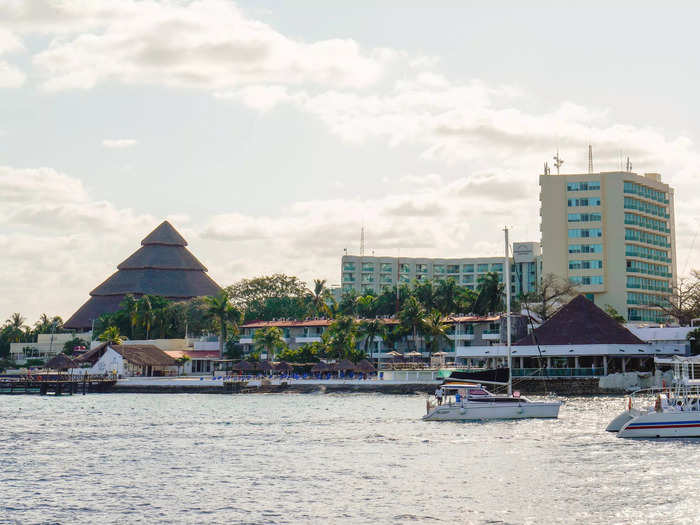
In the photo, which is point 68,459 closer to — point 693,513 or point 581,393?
point 693,513

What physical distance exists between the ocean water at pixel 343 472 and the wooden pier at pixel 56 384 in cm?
5517

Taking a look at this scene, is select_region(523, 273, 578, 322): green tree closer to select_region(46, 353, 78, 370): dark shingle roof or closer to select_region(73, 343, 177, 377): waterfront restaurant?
select_region(73, 343, 177, 377): waterfront restaurant

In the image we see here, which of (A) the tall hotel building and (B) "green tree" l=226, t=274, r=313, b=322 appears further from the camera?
(B) "green tree" l=226, t=274, r=313, b=322

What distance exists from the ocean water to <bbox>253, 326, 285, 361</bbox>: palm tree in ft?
210

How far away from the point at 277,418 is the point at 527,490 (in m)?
38.7

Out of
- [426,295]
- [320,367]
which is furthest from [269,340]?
[426,295]

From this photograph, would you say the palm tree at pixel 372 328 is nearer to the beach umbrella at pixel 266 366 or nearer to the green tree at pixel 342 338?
the green tree at pixel 342 338

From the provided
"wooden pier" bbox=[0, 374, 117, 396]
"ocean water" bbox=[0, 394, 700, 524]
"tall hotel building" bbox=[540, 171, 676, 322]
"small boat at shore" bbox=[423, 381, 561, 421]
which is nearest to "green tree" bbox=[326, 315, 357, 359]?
"wooden pier" bbox=[0, 374, 117, 396]

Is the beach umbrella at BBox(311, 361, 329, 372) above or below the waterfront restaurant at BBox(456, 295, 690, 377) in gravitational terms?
below

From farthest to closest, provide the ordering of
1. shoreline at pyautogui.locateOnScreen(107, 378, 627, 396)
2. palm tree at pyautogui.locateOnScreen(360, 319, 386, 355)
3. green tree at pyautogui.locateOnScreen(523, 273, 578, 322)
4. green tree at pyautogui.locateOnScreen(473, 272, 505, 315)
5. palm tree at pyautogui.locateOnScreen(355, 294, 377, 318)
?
palm tree at pyautogui.locateOnScreen(355, 294, 377, 318) → green tree at pyautogui.locateOnScreen(473, 272, 505, 315) → palm tree at pyautogui.locateOnScreen(360, 319, 386, 355) → green tree at pyautogui.locateOnScreen(523, 273, 578, 322) → shoreline at pyautogui.locateOnScreen(107, 378, 627, 396)

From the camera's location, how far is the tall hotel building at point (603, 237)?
469 feet

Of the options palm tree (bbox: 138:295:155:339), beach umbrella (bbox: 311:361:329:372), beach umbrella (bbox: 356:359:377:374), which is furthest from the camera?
palm tree (bbox: 138:295:155:339)

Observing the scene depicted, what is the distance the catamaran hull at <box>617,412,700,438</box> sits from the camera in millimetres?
50438

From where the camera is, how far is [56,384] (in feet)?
395
